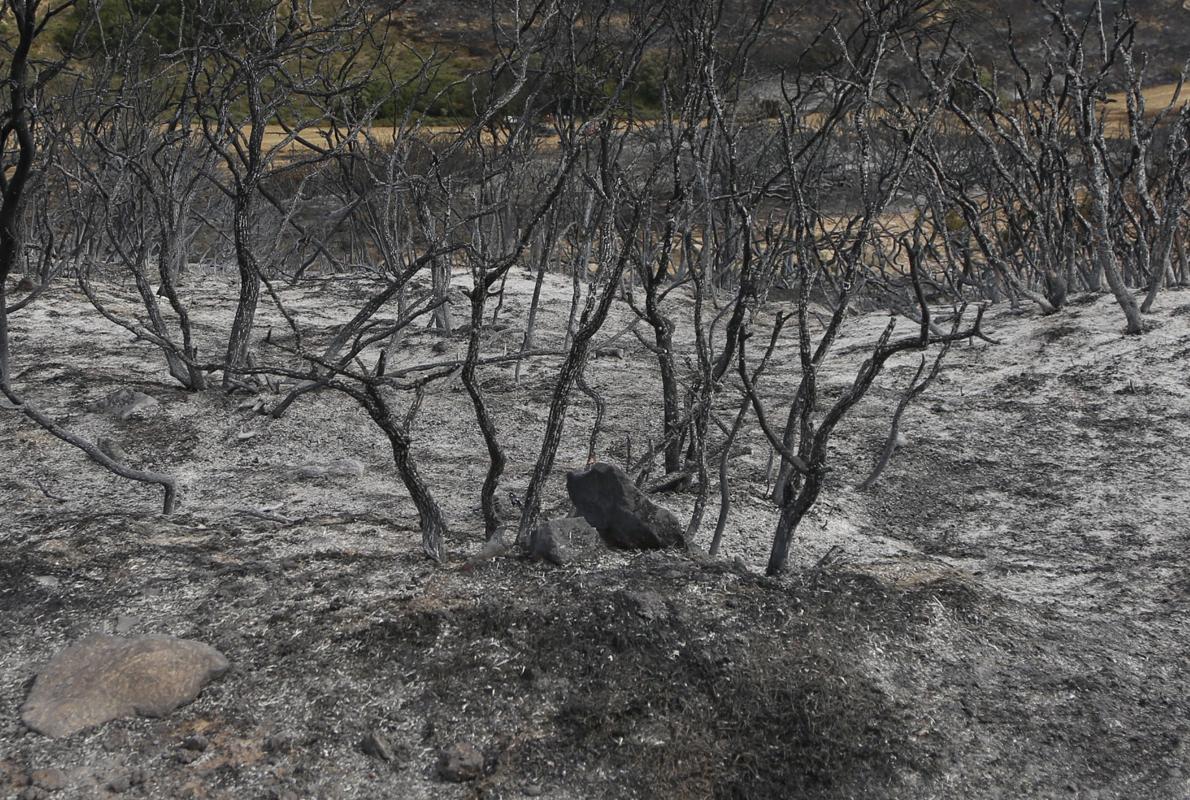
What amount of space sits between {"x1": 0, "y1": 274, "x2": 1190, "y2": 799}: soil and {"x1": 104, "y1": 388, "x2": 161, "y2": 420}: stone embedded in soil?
44 cm

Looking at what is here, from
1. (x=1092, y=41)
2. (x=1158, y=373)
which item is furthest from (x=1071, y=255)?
(x=1092, y=41)

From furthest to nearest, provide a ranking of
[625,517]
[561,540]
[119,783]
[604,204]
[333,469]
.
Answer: [333,469]
[604,204]
[625,517]
[561,540]
[119,783]

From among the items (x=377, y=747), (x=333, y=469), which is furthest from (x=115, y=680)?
(x=333, y=469)

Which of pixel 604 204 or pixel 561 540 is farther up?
pixel 604 204

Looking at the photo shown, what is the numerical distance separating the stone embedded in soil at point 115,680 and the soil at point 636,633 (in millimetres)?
32

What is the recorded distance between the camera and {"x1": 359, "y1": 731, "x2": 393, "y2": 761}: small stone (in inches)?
62.1

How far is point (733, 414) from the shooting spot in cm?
416

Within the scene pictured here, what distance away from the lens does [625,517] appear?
2275 mm

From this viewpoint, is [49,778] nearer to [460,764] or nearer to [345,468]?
[460,764]

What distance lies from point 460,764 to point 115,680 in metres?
0.65

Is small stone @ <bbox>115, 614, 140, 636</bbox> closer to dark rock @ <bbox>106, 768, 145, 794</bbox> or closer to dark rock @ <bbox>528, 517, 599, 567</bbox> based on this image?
dark rock @ <bbox>106, 768, 145, 794</bbox>

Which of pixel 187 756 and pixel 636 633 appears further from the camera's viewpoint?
pixel 636 633

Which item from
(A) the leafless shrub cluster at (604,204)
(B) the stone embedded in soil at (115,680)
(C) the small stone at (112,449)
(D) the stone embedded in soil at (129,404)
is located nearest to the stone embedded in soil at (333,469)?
(A) the leafless shrub cluster at (604,204)

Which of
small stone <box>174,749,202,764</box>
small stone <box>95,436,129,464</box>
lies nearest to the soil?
small stone <box>174,749,202,764</box>
